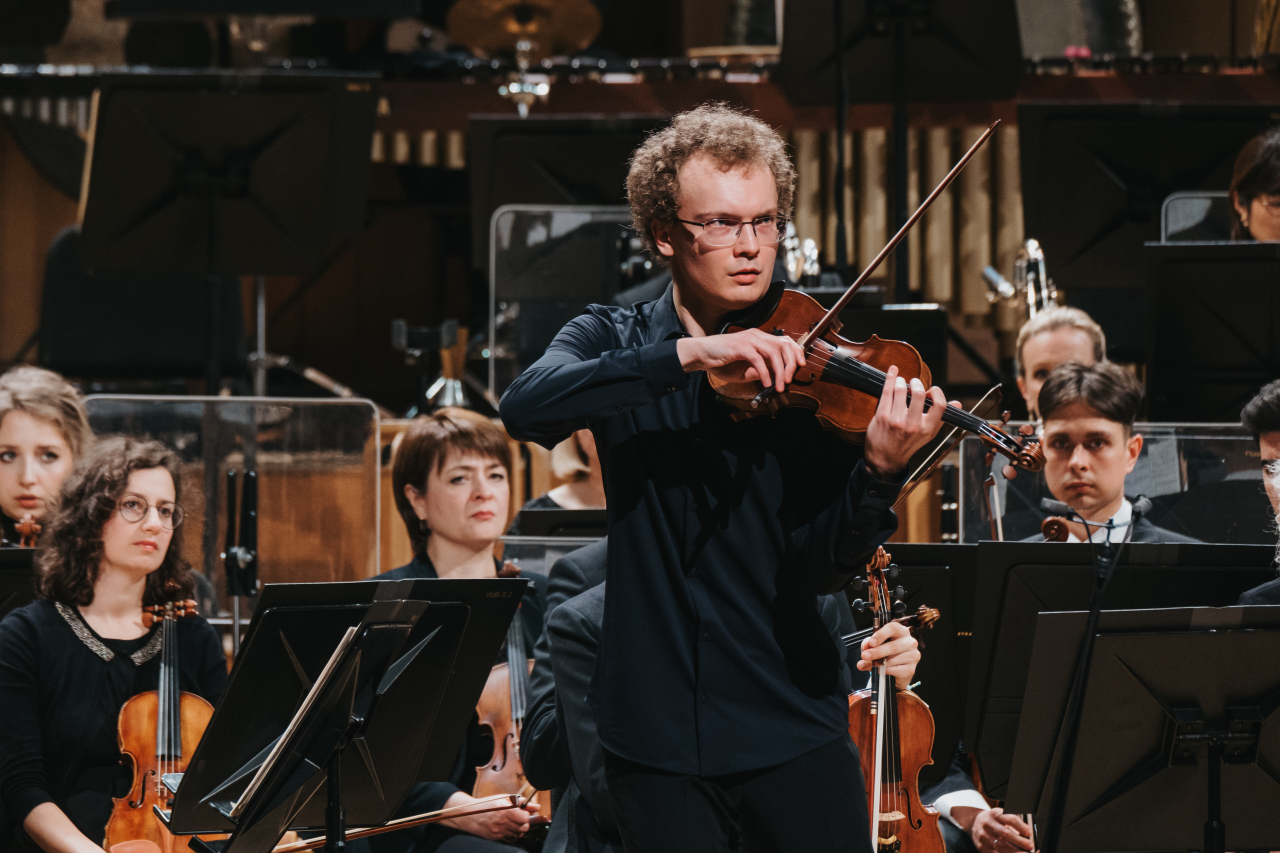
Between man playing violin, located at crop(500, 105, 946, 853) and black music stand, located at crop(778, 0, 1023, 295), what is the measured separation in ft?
7.60

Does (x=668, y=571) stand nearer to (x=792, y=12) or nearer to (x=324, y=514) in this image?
(x=324, y=514)

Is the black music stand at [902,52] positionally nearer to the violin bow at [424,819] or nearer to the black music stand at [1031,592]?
the black music stand at [1031,592]

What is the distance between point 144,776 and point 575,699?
102cm

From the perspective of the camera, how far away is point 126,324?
18.0 feet

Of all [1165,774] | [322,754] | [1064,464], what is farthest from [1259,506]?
[322,754]

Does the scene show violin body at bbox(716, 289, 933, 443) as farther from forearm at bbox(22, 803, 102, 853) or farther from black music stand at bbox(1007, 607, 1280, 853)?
forearm at bbox(22, 803, 102, 853)

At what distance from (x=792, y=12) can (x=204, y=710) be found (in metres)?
2.59

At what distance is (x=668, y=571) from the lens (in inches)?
73.7

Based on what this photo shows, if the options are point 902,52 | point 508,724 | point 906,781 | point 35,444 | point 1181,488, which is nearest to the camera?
point 906,781

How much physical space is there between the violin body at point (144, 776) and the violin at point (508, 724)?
639 millimetres

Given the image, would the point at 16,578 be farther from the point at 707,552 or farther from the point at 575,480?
the point at 707,552

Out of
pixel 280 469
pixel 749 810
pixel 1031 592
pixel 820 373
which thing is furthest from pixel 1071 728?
pixel 280 469

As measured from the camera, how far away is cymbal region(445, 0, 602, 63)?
5750 millimetres

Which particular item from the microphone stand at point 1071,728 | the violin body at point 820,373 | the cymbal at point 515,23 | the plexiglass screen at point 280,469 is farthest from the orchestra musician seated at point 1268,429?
the cymbal at point 515,23
